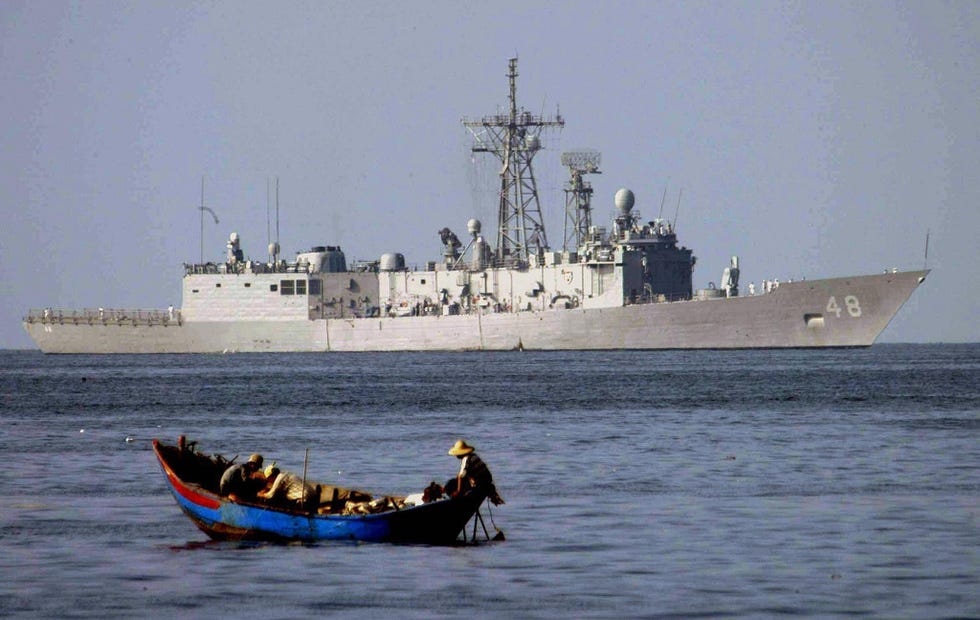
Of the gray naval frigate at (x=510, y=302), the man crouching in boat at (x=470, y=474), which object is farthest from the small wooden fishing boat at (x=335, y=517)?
the gray naval frigate at (x=510, y=302)

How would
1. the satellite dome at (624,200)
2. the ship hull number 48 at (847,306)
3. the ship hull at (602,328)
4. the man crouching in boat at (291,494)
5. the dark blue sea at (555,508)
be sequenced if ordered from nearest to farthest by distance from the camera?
the dark blue sea at (555,508) → the man crouching in boat at (291,494) → the ship hull number 48 at (847,306) → the ship hull at (602,328) → the satellite dome at (624,200)

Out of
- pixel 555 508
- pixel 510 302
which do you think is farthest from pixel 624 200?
pixel 555 508

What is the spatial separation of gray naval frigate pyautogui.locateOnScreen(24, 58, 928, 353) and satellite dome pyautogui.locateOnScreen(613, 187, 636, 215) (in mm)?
79

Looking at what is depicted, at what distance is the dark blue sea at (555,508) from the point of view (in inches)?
603

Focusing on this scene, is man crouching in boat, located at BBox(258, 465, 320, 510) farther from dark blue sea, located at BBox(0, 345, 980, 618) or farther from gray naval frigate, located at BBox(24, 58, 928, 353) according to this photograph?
gray naval frigate, located at BBox(24, 58, 928, 353)

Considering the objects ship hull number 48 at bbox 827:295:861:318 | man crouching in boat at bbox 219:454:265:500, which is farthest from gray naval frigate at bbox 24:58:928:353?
man crouching in boat at bbox 219:454:265:500

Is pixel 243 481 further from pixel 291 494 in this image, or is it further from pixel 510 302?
pixel 510 302

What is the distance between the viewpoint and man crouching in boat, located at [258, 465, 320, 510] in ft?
63.4

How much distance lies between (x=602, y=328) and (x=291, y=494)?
58.2 metres

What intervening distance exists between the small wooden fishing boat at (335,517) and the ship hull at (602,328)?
53632 millimetres

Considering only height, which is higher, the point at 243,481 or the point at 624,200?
the point at 624,200

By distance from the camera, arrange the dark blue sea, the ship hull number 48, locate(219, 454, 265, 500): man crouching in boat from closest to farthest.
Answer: the dark blue sea → locate(219, 454, 265, 500): man crouching in boat → the ship hull number 48

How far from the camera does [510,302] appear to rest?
8438 cm

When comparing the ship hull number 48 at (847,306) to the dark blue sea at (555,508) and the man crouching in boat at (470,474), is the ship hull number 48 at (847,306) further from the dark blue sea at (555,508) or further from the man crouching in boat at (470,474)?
the man crouching in boat at (470,474)
